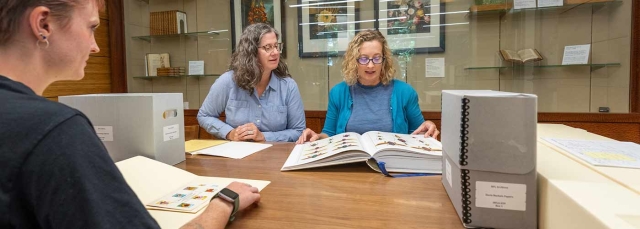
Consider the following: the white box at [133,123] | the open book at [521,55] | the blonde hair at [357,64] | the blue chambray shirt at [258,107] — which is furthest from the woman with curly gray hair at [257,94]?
the open book at [521,55]

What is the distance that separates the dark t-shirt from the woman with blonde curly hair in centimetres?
169

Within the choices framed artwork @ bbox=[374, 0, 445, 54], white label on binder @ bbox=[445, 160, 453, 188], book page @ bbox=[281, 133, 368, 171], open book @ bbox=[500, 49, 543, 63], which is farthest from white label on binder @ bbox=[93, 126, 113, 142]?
open book @ bbox=[500, 49, 543, 63]

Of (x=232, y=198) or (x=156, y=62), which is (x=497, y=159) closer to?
(x=232, y=198)

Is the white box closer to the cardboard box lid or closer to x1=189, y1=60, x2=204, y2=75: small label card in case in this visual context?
the cardboard box lid

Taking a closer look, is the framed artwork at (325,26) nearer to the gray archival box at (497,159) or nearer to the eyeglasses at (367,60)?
the eyeglasses at (367,60)

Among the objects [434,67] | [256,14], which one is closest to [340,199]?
[434,67]

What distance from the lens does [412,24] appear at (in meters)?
3.02

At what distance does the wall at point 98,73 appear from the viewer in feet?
10.3

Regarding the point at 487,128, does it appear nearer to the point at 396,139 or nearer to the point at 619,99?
the point at 396,139

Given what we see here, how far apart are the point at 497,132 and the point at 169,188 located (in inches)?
29.8

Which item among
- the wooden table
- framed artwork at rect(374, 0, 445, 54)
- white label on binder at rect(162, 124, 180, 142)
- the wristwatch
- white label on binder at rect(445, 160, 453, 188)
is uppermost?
framed artwork at rect(374, 0, 445, 54)

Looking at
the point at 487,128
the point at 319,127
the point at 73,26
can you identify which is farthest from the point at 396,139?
the point at 319,127

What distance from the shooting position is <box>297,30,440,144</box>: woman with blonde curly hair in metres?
2.10

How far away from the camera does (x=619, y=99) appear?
2539 millimetres
